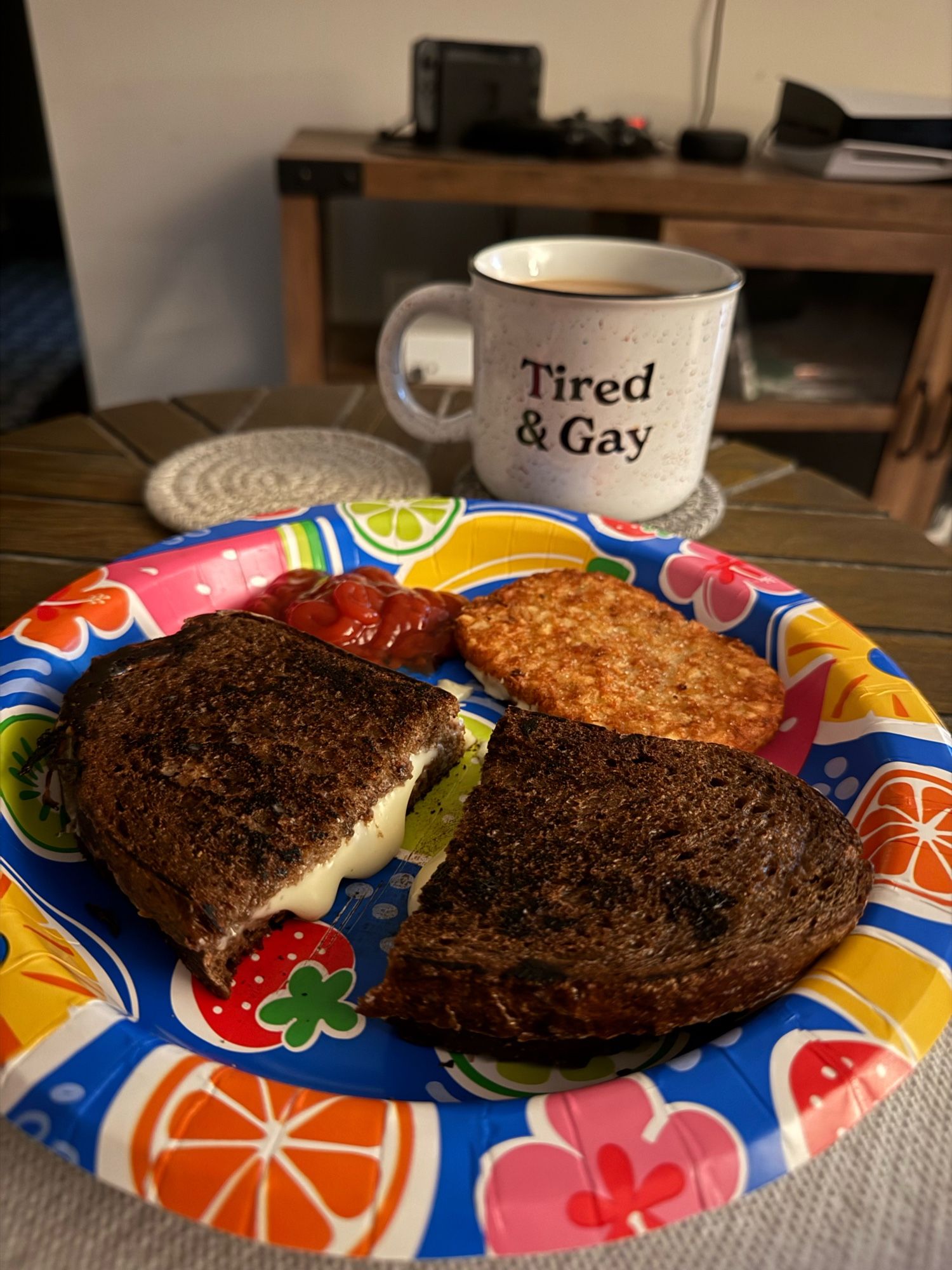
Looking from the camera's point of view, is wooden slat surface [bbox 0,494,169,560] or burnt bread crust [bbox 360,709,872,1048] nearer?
burnt bread crust [bbox 360,709,872,1048]

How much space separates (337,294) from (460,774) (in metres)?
3.08

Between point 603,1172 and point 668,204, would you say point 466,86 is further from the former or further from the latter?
point 603,1172

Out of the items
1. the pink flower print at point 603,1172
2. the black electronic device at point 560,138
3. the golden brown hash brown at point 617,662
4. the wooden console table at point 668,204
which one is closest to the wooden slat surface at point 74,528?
the golden brown hash brown at point 617,662

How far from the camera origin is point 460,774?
106 centimetres

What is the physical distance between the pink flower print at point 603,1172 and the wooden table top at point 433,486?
26.8 inches

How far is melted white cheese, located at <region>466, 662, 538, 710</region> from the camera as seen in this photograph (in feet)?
3.68

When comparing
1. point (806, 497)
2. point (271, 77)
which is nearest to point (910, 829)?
point (806, 497)

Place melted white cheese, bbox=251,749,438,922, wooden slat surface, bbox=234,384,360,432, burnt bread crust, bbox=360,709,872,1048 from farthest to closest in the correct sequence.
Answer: wooden slat surface, bbox=234,384,360,432
melted white cheese, bbox=251,749,438,922
burnt bread crust, bbox=360,709,872,1048

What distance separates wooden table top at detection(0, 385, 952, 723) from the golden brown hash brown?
239 mm

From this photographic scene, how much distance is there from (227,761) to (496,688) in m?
0.38

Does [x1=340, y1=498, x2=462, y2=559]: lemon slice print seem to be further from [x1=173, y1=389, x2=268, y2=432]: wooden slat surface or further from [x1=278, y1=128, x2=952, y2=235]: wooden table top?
[x1=278, y1=128, x2=952, y2=235]: wooden table top

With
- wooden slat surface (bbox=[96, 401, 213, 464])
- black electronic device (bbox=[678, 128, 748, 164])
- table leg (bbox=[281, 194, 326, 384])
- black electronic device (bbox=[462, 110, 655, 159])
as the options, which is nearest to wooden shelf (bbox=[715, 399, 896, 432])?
black electronic device (bbox=[678, 128, 748, 164])

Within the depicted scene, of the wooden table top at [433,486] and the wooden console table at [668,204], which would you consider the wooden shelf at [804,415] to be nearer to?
the wooden console table at [668,204]

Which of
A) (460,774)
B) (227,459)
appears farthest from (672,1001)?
(227,459)
